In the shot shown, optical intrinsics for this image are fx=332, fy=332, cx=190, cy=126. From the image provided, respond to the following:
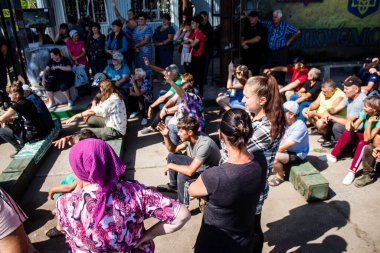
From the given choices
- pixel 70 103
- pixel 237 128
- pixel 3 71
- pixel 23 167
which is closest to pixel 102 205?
pixel 237 128

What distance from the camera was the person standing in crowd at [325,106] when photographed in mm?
5389

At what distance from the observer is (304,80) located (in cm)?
654

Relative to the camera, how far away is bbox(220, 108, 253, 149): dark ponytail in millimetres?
2125

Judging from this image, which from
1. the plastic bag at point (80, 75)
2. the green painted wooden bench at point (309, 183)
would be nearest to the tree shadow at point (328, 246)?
the green painted wooden bench at point (309, 183)

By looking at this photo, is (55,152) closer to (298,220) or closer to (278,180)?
(278,180)

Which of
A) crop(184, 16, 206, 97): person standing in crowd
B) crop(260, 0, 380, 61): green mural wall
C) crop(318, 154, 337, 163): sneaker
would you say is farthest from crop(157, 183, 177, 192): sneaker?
crop(260, 0, 380, 61): green mural wall

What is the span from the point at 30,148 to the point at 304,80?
16.8 feet

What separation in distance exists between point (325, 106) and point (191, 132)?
9.79 feet

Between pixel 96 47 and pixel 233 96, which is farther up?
pixel 96 47

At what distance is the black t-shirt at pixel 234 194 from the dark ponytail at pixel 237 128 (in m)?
0.15

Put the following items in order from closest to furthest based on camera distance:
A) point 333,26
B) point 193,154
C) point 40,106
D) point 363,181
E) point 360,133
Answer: point 193,154 < point 363,181 < point 360,133 < point 40,106 < point 333,26

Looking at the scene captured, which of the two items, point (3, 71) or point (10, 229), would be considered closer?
point (10, 229)

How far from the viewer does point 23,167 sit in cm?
466

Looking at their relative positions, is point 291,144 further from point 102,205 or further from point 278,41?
point 278,41
